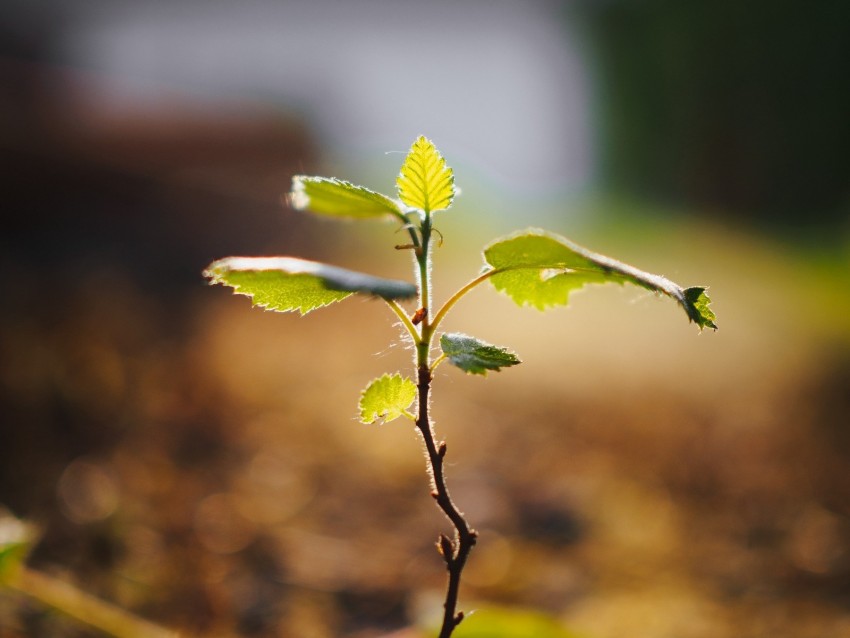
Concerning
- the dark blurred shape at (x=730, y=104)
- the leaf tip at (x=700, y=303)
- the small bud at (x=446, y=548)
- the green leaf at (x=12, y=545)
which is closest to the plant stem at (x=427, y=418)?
the small bud at (x=446, y=548)

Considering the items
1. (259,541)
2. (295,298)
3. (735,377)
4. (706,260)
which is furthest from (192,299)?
(706,260)

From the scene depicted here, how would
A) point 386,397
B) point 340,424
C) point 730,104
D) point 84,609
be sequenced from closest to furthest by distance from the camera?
point 386,397 < point 84,609 < point 340,424 < point 730,104

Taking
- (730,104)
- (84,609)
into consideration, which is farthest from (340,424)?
(730,104)

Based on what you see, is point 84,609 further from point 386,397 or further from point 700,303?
point 700,303

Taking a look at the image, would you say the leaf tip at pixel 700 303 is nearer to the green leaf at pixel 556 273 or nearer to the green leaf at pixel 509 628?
the green leaf at pixel 556 273

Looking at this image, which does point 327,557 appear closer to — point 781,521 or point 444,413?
point 444,413

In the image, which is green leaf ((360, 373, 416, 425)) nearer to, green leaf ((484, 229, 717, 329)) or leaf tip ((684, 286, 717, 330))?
green leaf ((484, 229, 717, 329))

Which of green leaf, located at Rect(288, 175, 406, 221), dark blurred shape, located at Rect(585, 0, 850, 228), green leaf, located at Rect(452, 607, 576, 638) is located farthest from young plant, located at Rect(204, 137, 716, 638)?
dark blurred shape, located at Rect(585, 0, 850, 228)
